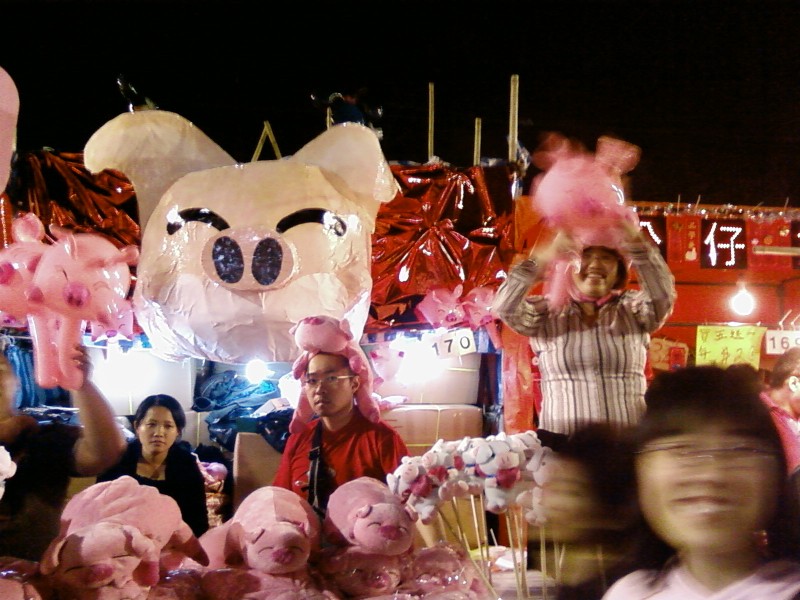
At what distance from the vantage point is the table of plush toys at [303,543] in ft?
4.94

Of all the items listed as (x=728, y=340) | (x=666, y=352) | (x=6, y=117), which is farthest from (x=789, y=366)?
(x=6, y=117)

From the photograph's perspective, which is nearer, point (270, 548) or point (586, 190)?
point (586, 190)

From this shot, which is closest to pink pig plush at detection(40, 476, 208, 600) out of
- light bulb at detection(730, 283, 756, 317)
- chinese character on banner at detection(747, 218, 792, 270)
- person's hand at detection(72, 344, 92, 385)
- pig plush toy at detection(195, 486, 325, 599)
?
pig plush toy at detection(195, 486, 325, 599)

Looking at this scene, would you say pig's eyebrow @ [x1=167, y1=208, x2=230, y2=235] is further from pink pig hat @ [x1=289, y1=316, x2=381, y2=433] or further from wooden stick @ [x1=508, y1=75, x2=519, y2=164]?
wooden stick @ [x1=508, y1=75, x2=519, y2=164]

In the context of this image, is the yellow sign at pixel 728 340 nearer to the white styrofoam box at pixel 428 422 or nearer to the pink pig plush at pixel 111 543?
the white styrofoam box at pixel 428 422

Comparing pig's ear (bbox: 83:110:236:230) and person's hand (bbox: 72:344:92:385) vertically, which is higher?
pig's ear (bbox: 83:110:236:230)

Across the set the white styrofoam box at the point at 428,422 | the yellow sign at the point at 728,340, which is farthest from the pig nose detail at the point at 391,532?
the yellow sign at the point at 728,340

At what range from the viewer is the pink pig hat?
1885 millimetres

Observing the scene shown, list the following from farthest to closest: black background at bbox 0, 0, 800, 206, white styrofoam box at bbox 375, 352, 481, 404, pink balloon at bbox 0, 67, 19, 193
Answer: white styrofoam box at bbox 375, 352, 481, 404 < black background at bbox 0, 0, 800, 206 < pink balloon at bbox 0, 67, 19, 193

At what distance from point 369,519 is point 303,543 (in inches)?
6.6

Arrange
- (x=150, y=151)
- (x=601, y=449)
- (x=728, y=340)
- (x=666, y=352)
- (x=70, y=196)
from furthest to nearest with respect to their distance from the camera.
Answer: (x=666, y=352) → (x=728, y=340) → (x=70, y=196) → (x=150, y=151) → (x=601, y=449)

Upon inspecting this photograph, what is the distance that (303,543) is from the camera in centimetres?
165

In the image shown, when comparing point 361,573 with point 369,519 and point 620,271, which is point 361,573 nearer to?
point 369,519

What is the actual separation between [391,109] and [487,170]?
2007 mm
